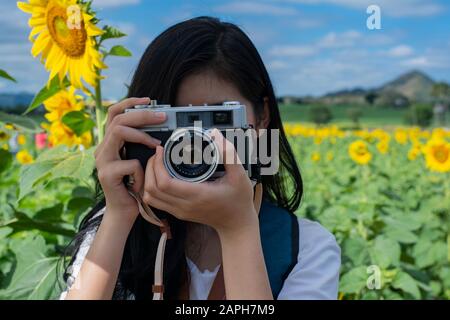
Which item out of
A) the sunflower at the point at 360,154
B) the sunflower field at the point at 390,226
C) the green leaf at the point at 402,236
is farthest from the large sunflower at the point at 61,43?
the sunflower at the point at 360,154

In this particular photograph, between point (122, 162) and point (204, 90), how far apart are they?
16cm

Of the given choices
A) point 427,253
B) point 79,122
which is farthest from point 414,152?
point 79,122

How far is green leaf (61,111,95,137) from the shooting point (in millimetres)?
1291

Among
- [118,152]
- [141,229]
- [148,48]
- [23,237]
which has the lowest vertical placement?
[23,237]

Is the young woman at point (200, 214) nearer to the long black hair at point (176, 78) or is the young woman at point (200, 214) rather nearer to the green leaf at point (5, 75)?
the long black hair at point (176, 78)

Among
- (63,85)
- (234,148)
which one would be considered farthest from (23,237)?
(234,148)

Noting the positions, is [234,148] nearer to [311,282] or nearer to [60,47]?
[311,282]

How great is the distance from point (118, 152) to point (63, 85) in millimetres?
381

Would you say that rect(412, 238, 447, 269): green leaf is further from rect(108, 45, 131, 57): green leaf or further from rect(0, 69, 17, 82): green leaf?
rect(0, 69, 17, 82): green leaf

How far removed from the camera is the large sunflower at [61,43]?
119 cm

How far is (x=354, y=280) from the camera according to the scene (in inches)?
62.6

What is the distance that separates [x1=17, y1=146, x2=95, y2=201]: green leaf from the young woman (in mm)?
146

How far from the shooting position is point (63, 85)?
1.23 m

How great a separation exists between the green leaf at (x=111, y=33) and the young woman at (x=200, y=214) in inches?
7.3
